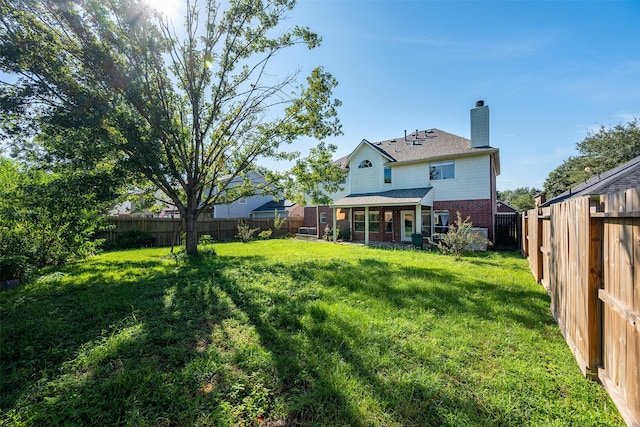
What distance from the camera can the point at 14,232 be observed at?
767 centimetres

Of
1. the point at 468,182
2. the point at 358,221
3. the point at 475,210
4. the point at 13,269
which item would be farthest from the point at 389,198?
the point at 13,269

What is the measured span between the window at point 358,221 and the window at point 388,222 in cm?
181

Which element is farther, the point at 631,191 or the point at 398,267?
the point at 398,267

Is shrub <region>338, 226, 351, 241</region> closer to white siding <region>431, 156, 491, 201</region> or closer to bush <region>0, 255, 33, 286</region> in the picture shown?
white siding <region>431, 156, 491, 201</region>

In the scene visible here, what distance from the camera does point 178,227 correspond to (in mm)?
12875

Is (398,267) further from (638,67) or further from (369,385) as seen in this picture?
(638,67)

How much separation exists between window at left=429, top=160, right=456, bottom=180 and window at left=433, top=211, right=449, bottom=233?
7.14ft

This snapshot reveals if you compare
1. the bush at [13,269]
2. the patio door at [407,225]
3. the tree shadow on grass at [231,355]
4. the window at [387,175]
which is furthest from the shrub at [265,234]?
the tree shadow on grass at [231,355]

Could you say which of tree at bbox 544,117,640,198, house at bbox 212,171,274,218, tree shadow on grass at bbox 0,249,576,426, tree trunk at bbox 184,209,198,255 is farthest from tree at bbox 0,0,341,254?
tree at bbox 544,117,640,198

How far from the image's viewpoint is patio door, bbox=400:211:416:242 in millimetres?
17078

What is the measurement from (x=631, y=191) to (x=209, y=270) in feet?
27.3

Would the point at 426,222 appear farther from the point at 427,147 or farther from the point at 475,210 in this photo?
the point at 427,147

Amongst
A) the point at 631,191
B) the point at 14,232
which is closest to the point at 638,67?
the point at 631,191

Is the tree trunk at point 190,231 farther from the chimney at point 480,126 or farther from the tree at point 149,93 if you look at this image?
the chimney at point 480,126
